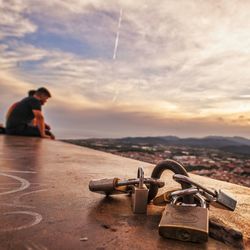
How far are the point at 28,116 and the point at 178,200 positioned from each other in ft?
28.5

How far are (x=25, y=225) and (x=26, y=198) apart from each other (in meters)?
0.44

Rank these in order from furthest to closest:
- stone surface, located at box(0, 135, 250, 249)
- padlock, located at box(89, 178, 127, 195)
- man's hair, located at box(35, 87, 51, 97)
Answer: man's hair, located at box(35, 87, 51, 97) → padlock, located at box(89, 178, 127, 195) → stone surface, located at box(0, 135, 250, 249)

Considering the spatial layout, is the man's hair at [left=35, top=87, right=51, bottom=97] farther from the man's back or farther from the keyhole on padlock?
the keyhole on padlock

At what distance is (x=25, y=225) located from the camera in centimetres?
120

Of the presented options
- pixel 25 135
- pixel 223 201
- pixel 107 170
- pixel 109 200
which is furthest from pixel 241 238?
pixel 25 135

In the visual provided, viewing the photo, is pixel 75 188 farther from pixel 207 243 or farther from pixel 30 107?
pixel 30 107

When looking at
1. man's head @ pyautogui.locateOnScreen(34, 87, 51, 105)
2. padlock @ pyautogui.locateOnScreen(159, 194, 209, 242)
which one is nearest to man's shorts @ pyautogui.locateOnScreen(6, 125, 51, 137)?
man's head @ pyautogui.locateOnScreen(34, 87, 51, 105)

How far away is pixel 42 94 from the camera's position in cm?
953

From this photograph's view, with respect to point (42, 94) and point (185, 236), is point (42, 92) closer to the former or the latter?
point (42, 94)

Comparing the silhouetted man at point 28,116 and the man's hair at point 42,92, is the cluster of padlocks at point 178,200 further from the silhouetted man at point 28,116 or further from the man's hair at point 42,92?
the man's hair at point 42,92

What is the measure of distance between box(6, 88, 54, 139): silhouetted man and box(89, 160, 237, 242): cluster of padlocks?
790cm

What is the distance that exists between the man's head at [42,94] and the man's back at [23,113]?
19 cm

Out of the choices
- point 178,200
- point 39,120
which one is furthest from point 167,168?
point 39,120

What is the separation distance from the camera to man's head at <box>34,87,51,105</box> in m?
9.48
